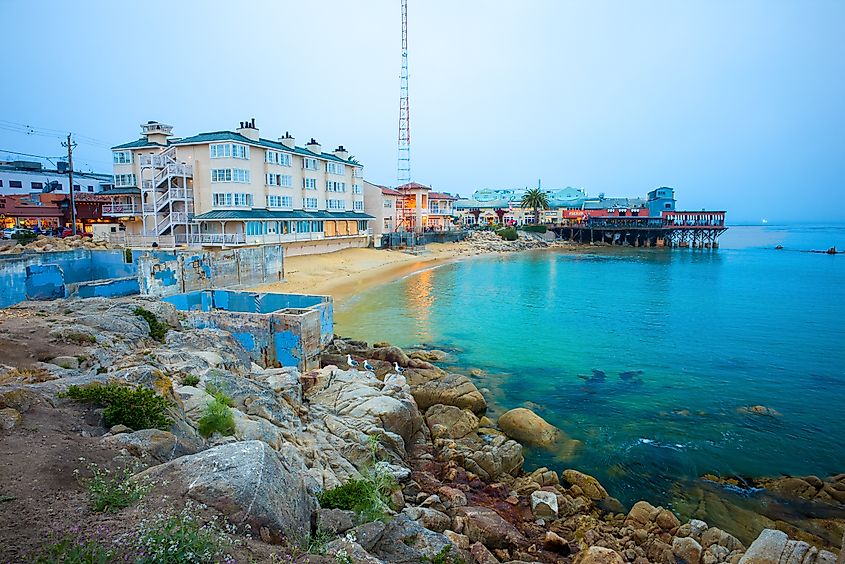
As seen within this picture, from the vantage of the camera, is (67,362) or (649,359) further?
(649,359)

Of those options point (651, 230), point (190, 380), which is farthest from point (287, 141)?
point (651, 230)

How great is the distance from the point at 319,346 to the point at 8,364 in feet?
37.4

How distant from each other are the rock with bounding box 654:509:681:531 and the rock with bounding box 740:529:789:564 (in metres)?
2.48

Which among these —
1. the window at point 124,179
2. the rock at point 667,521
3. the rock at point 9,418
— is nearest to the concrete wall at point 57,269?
the rock at point 9,418

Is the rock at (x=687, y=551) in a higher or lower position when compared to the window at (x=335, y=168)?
lower

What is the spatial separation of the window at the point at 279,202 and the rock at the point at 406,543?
4751 centimetres

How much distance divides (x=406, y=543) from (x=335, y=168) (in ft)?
192

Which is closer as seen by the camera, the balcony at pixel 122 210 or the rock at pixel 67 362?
the rock at pixel 67 362

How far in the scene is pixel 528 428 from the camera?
690 inches

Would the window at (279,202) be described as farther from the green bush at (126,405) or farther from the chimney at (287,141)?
the green bush at (126,405)

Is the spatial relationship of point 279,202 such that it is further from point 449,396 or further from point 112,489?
point 112,489

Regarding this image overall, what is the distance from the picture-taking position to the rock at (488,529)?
34.9 feet

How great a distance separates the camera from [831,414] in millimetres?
20234

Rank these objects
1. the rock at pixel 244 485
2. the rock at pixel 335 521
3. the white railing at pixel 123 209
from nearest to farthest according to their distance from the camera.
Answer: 1. the rock at pixel 244 485
2. the rock at pixel 335 521
3. the white railing at pixel 123 209
